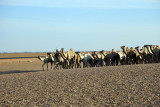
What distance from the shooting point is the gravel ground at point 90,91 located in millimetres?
10266

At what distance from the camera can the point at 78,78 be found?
15.0 metres

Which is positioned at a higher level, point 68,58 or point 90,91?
point 68,58

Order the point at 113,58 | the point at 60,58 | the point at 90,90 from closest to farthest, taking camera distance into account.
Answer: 1. the point at 90,90
2. the point at 60,58
3. the point at 113,58

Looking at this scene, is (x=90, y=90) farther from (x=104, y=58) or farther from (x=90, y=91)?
(x=104, y=58)

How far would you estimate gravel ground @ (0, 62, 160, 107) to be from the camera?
1027 cm

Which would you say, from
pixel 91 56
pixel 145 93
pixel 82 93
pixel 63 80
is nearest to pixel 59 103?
pixel 82 93

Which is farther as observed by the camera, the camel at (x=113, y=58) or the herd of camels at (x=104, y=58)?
the camel at (x=113, y=58)

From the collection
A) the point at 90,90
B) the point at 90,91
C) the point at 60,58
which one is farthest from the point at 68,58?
the point at 90,91

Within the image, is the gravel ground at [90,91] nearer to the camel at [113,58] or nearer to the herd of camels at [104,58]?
the herd of camels at [104,58]

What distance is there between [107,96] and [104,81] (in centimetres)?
285

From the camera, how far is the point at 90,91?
11.8 meters

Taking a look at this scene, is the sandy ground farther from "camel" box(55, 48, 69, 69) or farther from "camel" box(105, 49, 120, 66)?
"camel" box(105, 49, 120, 66)

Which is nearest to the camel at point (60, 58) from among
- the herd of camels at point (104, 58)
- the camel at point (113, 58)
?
the herd of camels at point (104, 58)

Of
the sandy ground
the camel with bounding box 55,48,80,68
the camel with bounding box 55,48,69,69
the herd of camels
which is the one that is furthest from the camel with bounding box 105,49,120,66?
the sandy ground
